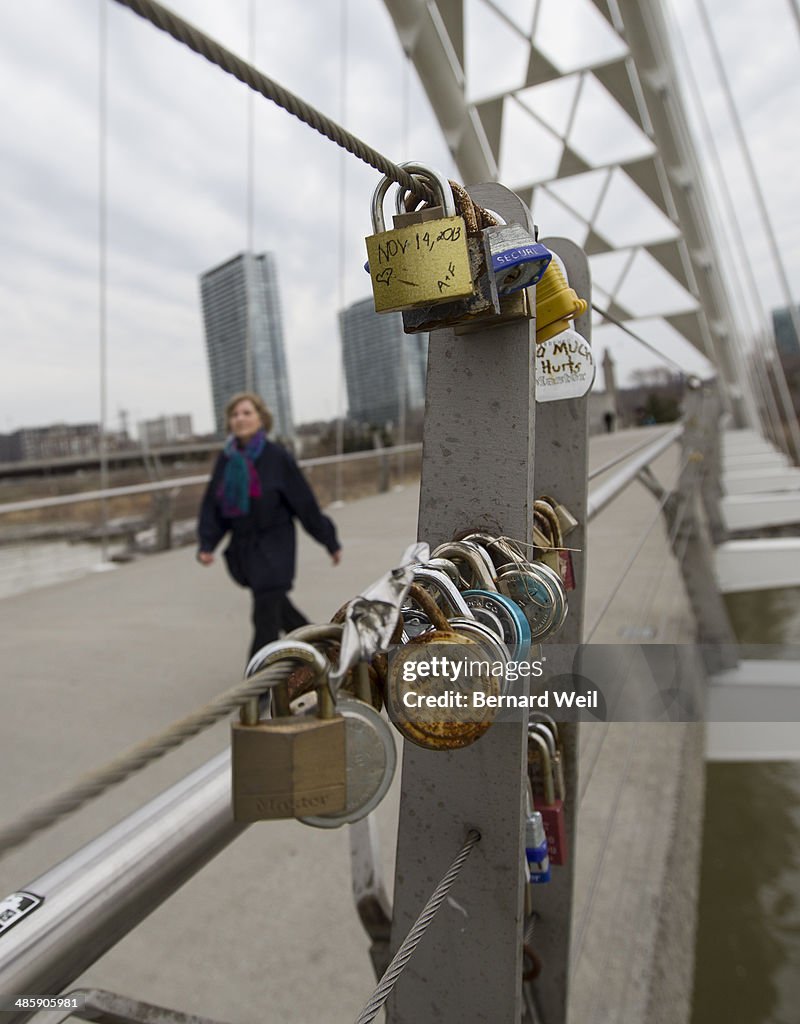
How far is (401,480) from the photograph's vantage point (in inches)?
315

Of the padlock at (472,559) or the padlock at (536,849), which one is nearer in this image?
the padlock at (472,559)

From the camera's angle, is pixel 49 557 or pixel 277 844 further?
pixel 49 557

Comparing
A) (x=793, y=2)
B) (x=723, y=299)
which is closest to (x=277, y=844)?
(x=793, y=2)

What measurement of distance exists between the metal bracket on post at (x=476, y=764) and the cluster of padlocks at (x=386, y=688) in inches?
1.6

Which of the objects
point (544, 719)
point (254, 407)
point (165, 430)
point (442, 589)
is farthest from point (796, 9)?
point (165, 430)

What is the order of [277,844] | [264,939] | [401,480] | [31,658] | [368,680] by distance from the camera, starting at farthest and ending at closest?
[401,480], [31,658], [277,844], [264,939], [368,680]

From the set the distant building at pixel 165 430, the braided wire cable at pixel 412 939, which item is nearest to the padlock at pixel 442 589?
the braided wire cable at pixel 412 939

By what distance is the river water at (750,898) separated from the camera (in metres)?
2.08

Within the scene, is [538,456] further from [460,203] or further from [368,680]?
[368,680]

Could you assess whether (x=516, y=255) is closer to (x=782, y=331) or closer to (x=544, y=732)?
(x=544, y=732)

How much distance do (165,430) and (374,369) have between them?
1.96 meters

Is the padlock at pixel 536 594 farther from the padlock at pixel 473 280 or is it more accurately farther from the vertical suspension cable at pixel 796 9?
the vertical suspension cable at pixel 796 9

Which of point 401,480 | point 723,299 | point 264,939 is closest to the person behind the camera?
point 264,939

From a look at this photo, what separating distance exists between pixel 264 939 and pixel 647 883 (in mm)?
782
